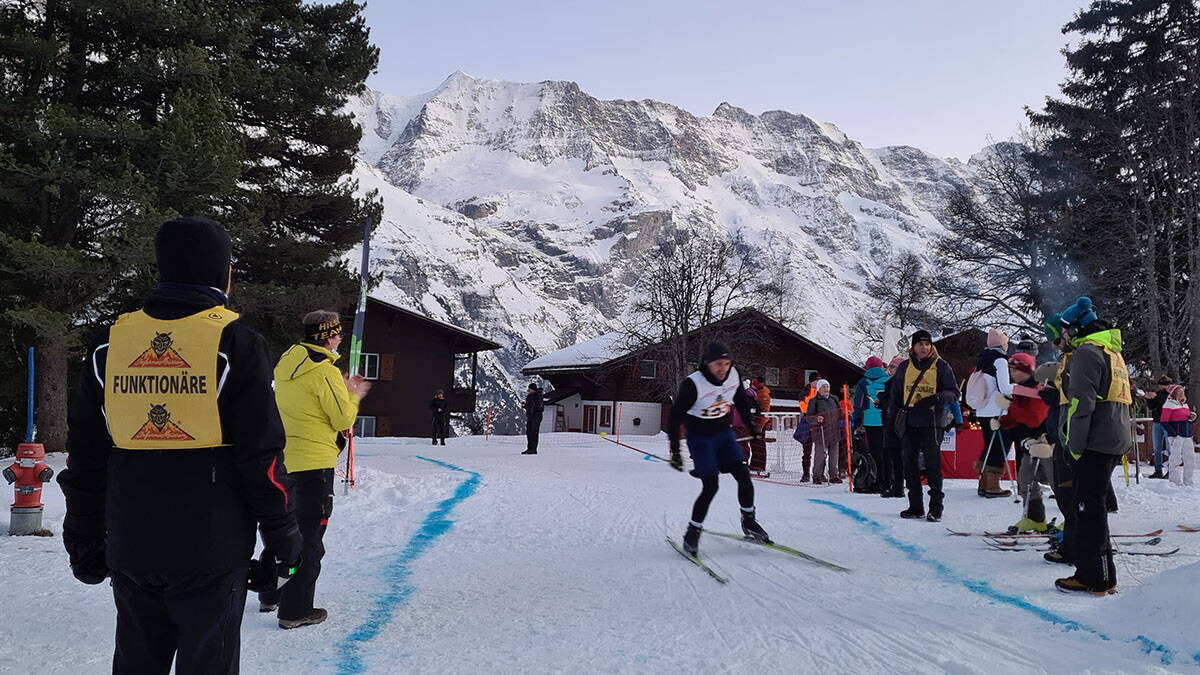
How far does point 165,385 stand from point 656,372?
45.1 metres

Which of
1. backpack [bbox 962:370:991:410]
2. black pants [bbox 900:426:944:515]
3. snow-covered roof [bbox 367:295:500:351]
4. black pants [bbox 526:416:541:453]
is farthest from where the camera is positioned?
snow-covered roof [bbox 367:295:500:351]

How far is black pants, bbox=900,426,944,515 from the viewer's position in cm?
830

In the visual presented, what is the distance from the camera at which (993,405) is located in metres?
9.41

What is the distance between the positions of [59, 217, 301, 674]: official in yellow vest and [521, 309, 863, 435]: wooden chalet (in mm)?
40968

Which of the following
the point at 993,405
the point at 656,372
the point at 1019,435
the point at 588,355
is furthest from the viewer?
the point at 588,355

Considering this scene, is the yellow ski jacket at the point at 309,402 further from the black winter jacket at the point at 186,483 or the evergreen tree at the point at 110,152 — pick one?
the evergreen tree at the point at 110,152

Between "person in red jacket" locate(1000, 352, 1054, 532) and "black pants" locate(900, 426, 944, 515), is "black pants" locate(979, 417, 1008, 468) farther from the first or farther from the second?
"black pants" locate(900, 426, 944, 515)

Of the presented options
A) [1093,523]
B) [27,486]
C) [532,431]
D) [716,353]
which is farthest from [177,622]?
[532,431]

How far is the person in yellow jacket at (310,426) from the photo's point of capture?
174 inches

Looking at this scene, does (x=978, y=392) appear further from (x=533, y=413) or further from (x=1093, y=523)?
(x=533, y=413)

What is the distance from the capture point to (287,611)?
4352 mm

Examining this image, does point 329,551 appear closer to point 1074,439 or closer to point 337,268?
point 1074,439

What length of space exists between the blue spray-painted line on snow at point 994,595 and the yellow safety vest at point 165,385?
4171mm

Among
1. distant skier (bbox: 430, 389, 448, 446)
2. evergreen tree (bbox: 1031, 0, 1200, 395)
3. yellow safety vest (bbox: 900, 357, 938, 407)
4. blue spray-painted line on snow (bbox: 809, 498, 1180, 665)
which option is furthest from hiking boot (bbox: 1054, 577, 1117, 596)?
distant skier (bbox: 430, 389, 448, 446)
